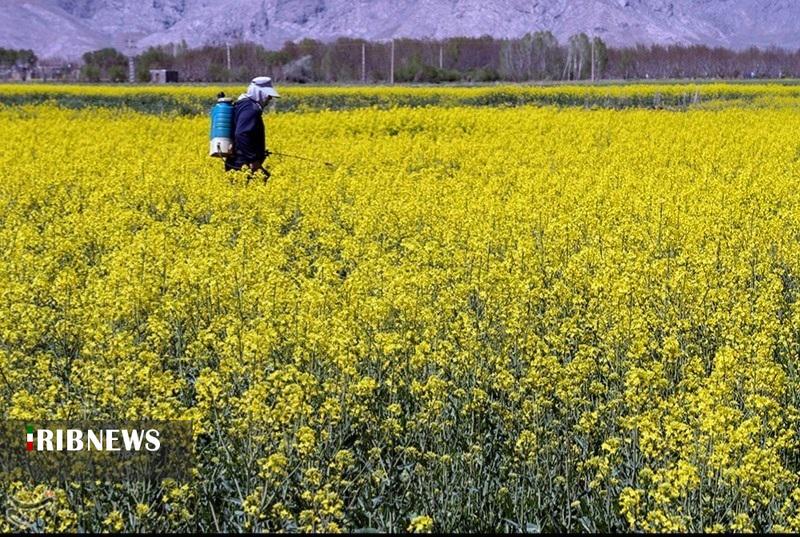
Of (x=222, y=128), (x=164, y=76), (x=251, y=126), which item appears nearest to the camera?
(x=251, y=126)

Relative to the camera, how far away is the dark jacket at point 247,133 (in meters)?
13.0

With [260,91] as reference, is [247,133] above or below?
below

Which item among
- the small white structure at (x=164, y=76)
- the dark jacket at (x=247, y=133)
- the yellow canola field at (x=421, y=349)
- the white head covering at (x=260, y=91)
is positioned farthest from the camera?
the small white structure at (x=164, y=76)

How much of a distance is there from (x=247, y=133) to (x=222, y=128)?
33 centimetres

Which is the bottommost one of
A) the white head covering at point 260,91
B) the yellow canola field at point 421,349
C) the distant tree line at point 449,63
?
the yellow canola field at point 421,349

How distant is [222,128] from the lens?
13.3 m

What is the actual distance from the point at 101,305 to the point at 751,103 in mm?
29567

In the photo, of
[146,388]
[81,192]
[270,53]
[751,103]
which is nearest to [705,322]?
[146,388]

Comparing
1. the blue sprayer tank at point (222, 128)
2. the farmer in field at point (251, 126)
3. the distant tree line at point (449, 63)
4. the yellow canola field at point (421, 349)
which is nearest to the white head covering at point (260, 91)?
the farmer in field at point (251, 126)

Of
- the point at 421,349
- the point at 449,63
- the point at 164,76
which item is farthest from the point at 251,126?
the point at 449,63

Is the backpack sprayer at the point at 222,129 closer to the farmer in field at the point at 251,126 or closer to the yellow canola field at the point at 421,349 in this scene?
→ the farmer in field at the point at 251,126

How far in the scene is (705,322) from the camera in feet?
24.1

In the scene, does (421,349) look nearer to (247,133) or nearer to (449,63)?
(247,133)

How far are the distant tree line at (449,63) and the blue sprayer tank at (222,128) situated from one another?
198ft
